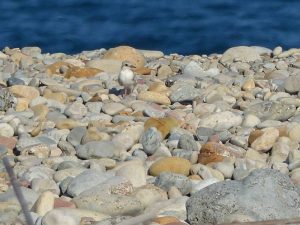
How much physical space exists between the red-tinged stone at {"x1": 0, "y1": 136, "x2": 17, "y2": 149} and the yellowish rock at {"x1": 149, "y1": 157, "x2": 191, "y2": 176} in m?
0.82

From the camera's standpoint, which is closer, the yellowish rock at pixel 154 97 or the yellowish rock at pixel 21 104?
A: the yellowish rock at pixel 21 104

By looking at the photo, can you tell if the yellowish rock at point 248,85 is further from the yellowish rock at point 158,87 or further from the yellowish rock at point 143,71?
the yellowish rock at point 143,71

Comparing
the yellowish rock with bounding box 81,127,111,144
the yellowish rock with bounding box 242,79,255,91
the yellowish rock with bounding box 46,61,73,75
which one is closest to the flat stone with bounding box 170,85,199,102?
the yellowish rock with bounding box 242,79,255,91

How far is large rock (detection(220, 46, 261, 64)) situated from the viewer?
710cm

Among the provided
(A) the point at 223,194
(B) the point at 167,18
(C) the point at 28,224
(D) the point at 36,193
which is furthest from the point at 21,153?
(B) the point at 167,18

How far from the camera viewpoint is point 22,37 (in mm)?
11992

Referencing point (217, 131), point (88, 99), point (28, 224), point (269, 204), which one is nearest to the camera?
point (28, 224)

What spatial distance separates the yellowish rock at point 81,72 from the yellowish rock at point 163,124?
1.63 metres

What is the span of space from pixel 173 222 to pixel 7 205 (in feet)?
2.03

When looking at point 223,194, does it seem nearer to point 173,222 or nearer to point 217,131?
point 173,222

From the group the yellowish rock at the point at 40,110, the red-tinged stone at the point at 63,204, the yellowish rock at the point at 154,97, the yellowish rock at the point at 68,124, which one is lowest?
the yellowish rock at the point at 154,97

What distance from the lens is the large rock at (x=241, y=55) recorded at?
280 inches

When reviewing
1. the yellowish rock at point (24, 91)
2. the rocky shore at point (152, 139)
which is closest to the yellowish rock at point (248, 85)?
the rocky shore at point (152, 139)

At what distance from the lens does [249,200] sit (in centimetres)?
330
